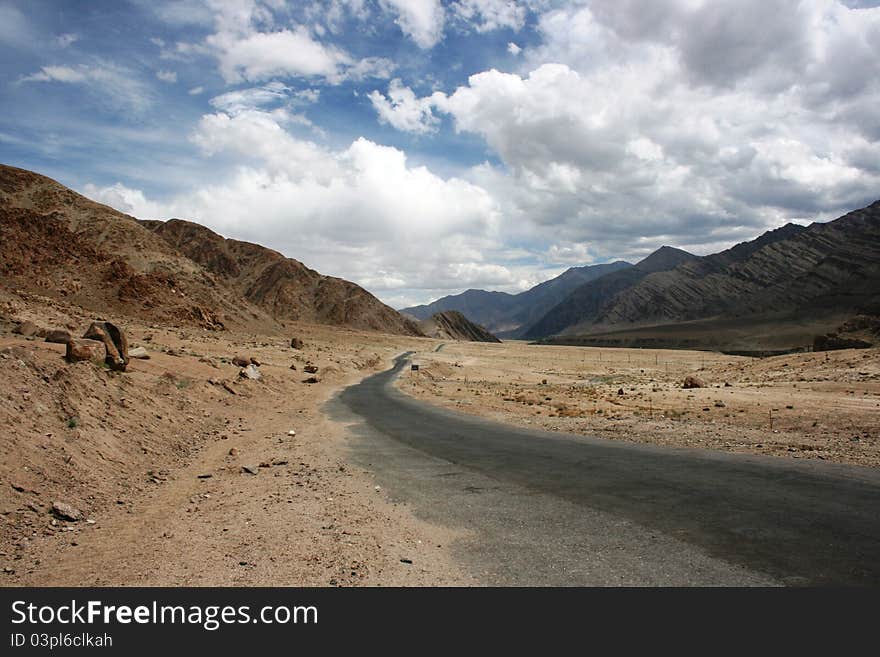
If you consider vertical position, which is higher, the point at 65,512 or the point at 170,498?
the point at 65,512

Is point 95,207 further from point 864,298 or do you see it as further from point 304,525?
point 864,298

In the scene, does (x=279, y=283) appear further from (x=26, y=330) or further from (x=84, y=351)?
(x=84, y=351)

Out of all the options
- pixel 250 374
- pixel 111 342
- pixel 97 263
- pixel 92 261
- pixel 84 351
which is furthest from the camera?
pixel 97 263

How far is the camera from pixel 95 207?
3024 inches

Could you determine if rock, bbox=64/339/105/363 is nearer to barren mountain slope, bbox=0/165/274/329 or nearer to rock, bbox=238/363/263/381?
rock, bbox=238/363/263/381

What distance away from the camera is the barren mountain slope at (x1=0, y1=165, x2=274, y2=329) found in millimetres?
59906

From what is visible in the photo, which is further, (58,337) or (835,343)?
(835,343)

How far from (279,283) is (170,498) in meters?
159

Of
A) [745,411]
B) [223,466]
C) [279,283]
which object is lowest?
[223,466]

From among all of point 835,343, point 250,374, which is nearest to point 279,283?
point 250,374

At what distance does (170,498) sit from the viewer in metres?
10.3
